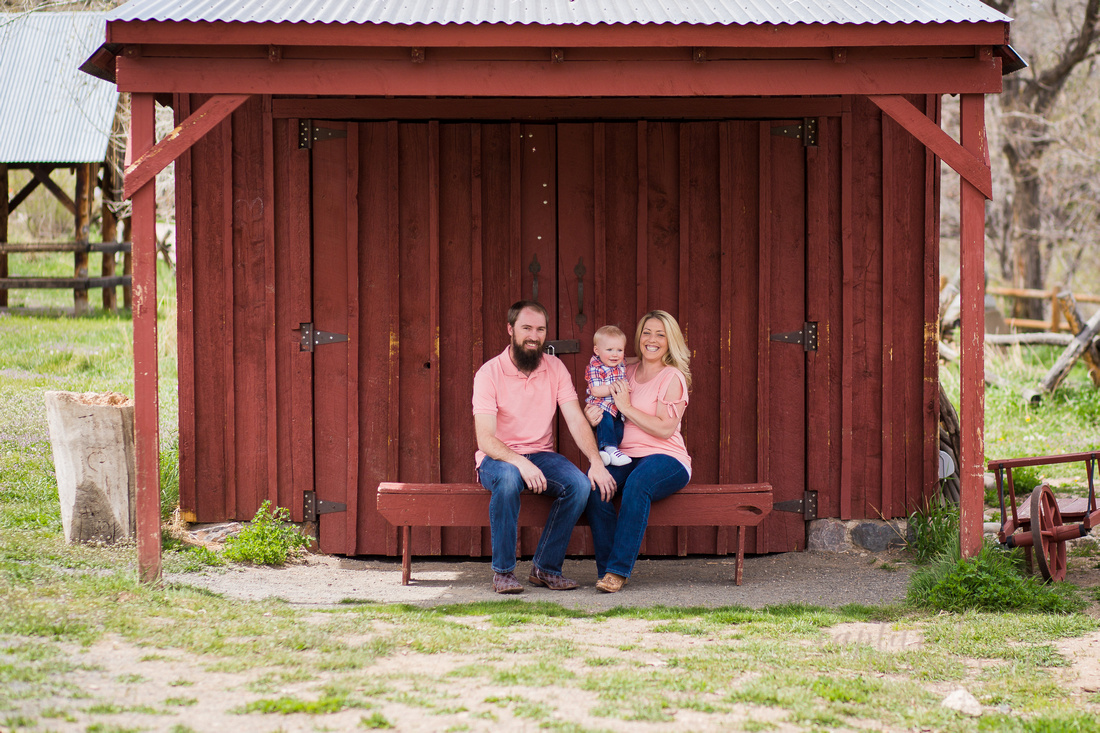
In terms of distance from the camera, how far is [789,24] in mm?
4859

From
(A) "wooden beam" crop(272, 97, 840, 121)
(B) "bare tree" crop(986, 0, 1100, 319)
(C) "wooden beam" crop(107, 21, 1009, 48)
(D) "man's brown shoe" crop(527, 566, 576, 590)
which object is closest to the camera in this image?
(C) "wooden beam" crop(107, 21, 1009, 48)

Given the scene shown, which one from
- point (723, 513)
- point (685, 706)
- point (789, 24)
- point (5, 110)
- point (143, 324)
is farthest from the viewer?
point (5, 110)

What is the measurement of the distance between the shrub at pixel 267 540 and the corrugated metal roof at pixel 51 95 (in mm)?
11254

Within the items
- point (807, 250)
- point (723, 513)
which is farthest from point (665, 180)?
point (723, 513)

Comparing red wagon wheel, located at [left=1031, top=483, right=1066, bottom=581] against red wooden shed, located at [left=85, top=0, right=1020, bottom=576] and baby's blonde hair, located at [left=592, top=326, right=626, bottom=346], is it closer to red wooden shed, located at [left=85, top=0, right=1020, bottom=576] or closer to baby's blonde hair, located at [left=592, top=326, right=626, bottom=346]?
red wooden shed, located at [left=85, top=0, right=1020, bottom=576]

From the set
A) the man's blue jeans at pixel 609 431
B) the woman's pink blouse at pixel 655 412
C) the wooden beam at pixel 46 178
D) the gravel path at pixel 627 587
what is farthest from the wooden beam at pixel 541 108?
the wooden beam at pixel 46 178

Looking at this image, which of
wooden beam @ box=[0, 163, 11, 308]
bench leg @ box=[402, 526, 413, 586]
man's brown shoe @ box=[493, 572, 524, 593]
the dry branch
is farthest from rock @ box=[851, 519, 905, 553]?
wooden beam @ box=[0, 163, 11, 308]

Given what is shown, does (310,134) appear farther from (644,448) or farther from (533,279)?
(644,448)

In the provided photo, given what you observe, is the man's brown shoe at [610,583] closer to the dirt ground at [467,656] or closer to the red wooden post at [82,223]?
the dirt ground at [467,656]

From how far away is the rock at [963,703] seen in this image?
3.61 m

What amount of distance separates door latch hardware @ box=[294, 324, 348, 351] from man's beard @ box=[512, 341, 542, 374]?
1233 millimetres

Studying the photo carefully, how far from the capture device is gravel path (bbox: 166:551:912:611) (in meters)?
5.34

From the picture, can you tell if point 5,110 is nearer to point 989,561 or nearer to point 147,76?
point 147,76

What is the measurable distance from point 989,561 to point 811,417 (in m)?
1.41
